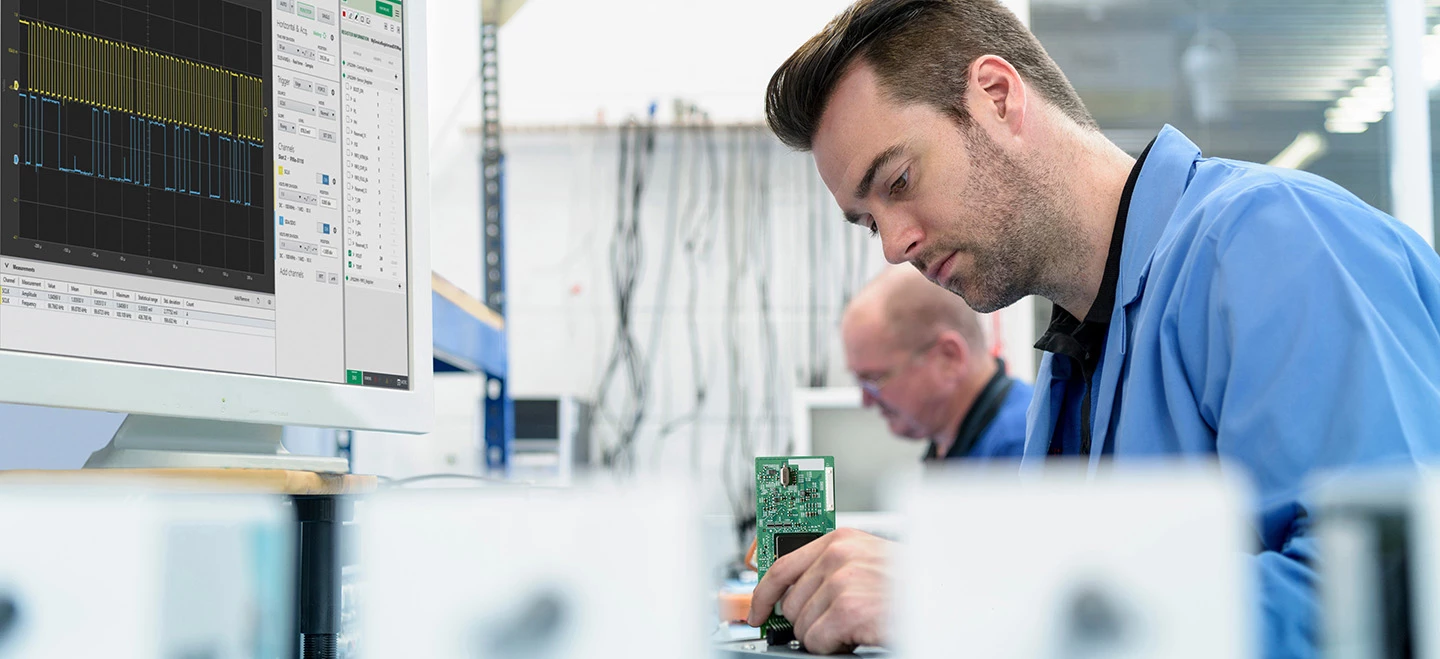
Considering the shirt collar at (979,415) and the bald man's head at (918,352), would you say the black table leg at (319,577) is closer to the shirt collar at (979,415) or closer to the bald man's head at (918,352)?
the shirt collar at (979,415)

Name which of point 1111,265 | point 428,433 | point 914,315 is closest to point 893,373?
point 914,315

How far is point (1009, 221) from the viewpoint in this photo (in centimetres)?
117

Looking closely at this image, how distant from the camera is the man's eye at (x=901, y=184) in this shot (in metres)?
1.15

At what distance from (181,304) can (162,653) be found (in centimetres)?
50

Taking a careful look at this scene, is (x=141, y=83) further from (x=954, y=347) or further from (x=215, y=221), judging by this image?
(x=954, y=347)

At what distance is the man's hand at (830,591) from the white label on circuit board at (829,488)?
0.16 metres

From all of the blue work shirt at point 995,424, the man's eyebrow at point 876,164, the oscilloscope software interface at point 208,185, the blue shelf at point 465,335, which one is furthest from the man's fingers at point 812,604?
the blue work shirt at point 995,424

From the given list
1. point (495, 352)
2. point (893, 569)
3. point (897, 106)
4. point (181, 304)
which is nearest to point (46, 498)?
point (893, 569)

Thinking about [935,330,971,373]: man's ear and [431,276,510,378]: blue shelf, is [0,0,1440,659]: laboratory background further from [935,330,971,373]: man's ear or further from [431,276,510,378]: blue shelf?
[935,330,971,373]: man's ear

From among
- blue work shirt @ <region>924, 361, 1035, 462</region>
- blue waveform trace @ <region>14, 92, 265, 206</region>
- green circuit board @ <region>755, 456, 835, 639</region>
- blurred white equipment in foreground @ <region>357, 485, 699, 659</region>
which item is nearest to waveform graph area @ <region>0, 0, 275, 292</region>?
blue waveform trace @ <region>14, 92, 265, 206</region>

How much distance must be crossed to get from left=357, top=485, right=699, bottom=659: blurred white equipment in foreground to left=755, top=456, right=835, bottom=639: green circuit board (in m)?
0.48

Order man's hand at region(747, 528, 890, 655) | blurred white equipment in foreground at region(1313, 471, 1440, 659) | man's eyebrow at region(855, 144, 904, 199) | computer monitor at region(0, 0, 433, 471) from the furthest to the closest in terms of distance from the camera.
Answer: man's eyebrow at region(855, 144, 904, 199)
computer monitor at region(0, 0, 433, 471)
man's hand at region(747, 528, 890, 655)
blurred white equipment in foreground at region(1313, 471, 1440, 659)

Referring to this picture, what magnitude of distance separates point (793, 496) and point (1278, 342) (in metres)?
0.33

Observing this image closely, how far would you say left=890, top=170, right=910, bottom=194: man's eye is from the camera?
1.15 m
